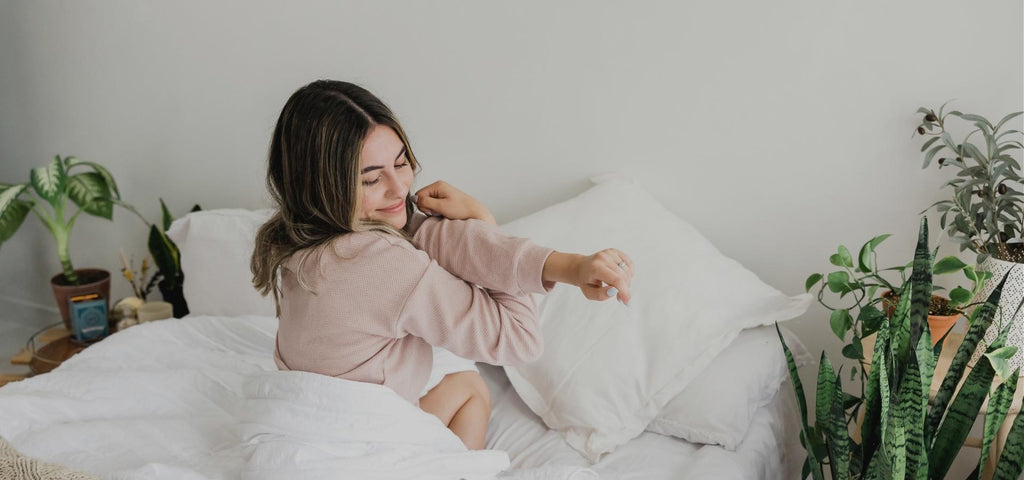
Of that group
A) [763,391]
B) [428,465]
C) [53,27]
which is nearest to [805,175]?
[763,391]

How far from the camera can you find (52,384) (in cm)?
154

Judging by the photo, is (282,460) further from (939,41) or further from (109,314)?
(109,314)

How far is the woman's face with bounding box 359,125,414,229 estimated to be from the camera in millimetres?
1175

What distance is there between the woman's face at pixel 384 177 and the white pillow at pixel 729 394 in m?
0.70

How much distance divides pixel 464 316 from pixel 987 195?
1.07m

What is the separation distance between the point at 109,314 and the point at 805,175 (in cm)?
213

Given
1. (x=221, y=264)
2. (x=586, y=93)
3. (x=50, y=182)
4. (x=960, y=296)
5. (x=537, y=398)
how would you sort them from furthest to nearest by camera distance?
(x=50, y=182), (x=221, y=264), (x=586, y=93), (x=537, y=398), (x=960, y=296)

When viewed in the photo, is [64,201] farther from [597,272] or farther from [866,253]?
[866,253]

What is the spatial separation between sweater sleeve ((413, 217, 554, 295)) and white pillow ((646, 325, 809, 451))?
55 centimetres

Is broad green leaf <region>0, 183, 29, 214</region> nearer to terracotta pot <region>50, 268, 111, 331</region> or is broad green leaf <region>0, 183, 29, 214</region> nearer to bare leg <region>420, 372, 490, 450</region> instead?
terracotta pot <region>50, 268, 111, 331</region>

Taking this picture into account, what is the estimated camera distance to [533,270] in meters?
1.12

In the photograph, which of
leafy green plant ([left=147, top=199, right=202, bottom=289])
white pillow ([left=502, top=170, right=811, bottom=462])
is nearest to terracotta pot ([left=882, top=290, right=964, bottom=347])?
white pillow ([left=502, top=170, right=811, bottom=462])

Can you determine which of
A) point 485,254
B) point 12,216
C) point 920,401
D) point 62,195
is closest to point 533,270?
point 485,254

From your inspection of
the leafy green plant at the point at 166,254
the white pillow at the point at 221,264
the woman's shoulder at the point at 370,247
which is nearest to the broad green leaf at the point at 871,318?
the woman's shoulder at the point at 370,247
